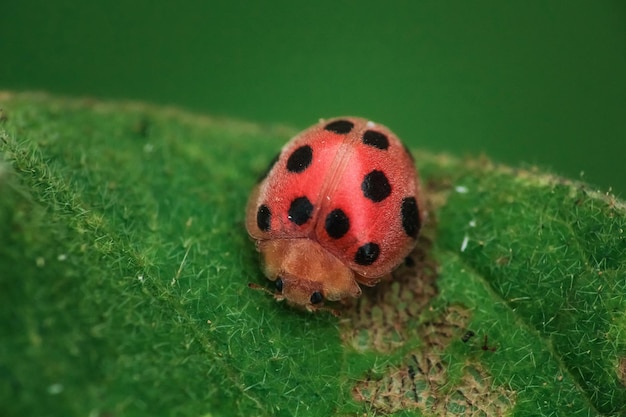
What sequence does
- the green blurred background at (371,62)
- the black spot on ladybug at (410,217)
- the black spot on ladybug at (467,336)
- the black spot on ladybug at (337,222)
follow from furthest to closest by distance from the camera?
1. the green blurred background at (371,62)
2. the black spot on ladybug at (410,217)
3. the black spot on ladybug at (337,222)
4. the black spot on ladybug at (467,336)

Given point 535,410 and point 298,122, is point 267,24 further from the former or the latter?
point 535,410

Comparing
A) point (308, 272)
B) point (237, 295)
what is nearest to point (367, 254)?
point (308, 272)

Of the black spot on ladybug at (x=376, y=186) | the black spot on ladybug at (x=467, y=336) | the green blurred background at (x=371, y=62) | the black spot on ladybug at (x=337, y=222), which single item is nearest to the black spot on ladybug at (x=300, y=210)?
the black spot on ladybug at (x=337, y=222)

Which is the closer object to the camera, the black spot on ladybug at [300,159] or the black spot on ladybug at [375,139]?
the black spot on ladybug at [300,159]

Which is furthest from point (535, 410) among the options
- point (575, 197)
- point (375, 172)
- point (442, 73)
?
point (442, 73)

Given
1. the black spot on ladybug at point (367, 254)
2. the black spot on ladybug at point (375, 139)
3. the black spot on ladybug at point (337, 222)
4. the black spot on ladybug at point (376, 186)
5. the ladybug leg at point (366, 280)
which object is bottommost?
the ladybug leg at point (366, 280)

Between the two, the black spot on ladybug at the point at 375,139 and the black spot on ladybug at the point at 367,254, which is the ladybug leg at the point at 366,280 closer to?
the black spot on ladybug at the point at 367,254

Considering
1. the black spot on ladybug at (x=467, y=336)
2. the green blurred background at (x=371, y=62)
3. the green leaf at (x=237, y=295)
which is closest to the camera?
the green leaf at (x=237, y=295)

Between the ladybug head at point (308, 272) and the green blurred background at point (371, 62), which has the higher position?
the green blurred background at point (371, 62)
